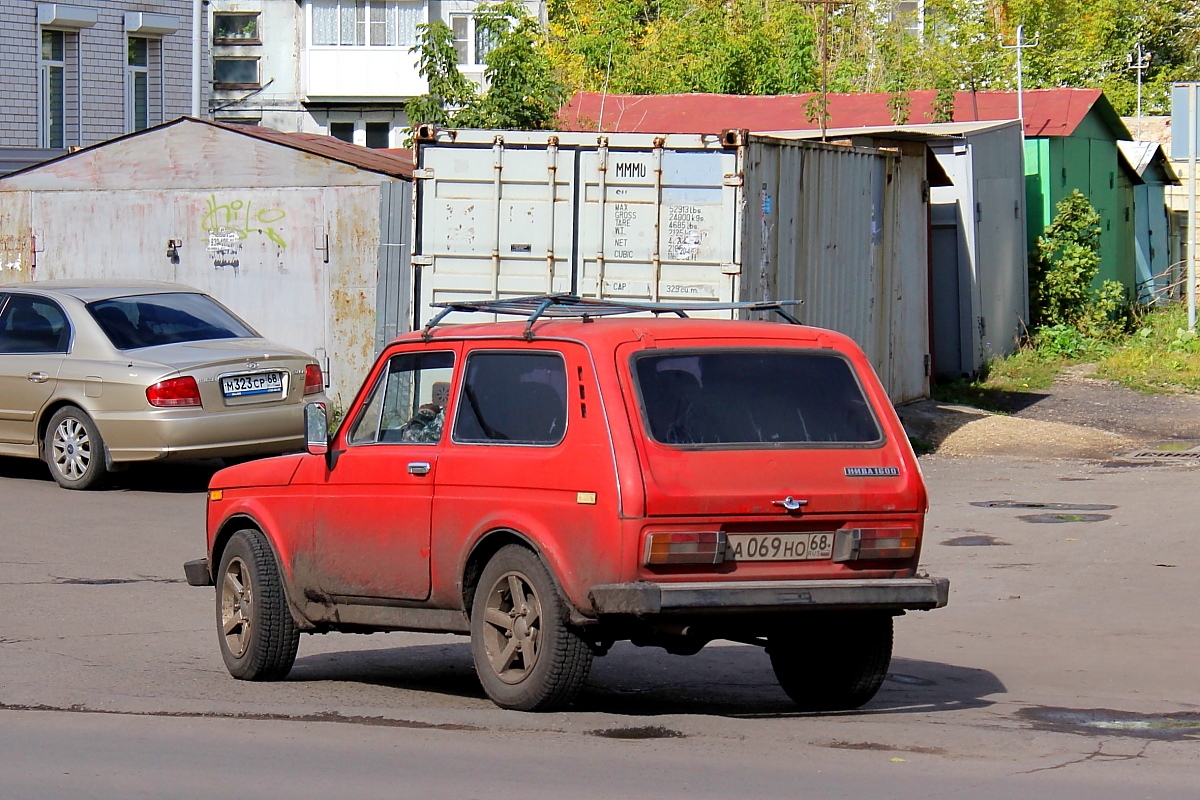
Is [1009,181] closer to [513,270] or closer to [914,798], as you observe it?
[513,270]

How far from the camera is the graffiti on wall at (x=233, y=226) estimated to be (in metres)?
18.3

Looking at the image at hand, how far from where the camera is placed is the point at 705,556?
604 centimetres

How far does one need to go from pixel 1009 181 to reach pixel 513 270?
1074cm

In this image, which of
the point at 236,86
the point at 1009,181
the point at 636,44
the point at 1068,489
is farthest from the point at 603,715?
the point at 236,86

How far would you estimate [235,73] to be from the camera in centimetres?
5344

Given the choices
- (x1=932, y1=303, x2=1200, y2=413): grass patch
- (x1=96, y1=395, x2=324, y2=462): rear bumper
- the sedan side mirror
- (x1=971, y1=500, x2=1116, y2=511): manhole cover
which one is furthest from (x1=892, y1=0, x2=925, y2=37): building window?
the sedan side mirror

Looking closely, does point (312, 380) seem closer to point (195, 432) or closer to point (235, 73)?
point (195, 432)

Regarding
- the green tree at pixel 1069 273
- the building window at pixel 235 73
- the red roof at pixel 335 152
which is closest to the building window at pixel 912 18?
the building window at pixel 235 73

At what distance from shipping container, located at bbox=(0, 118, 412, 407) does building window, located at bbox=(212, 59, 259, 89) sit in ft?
113

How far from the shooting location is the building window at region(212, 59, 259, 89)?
53094 mm

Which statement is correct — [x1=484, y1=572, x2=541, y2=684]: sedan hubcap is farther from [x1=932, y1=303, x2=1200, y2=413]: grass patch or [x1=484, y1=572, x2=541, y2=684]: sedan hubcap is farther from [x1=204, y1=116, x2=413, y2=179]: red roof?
[x1=932, y1=303, x2=1200, y2=413]: grass patch

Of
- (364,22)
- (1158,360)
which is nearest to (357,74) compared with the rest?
(364,22)

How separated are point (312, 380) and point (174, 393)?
120cm

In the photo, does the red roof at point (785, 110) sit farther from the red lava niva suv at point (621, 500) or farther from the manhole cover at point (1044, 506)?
the red lava niva suv at point (621, 500)
